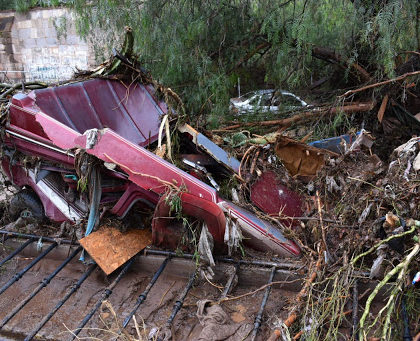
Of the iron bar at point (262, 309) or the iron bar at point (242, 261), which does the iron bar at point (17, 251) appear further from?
the iron bar at point (262, 309)

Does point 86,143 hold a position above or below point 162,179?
above

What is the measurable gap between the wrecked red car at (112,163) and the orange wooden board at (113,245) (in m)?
0.15

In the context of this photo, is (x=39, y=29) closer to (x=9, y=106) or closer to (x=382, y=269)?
(x=9, y=106)

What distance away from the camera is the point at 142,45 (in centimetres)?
619

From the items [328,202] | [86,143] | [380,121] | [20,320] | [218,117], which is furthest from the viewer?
[218,117]

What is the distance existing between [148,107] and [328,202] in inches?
103

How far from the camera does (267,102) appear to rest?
20.3 ft

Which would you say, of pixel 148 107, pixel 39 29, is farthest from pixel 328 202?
pixel 39 29

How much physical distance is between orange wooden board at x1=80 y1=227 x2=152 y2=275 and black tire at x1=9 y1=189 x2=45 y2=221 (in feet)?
3.79

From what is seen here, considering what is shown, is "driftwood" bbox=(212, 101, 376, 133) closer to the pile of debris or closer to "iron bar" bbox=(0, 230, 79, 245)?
the pile of debris

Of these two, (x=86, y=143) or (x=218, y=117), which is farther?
(x=218, y=117)

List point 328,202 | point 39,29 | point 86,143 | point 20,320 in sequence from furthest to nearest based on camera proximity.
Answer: point 39,29, point 328,202, point 86,143, point 20,320

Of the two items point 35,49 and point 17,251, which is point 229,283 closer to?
point 17,251

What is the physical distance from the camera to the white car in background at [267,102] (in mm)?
6047
